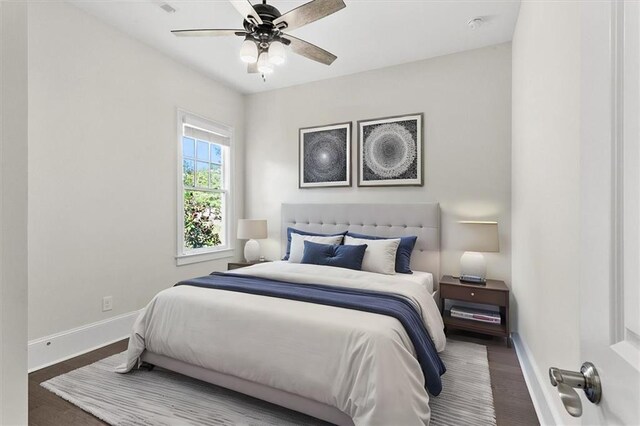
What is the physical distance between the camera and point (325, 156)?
4062 millimetres

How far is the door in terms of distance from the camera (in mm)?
464

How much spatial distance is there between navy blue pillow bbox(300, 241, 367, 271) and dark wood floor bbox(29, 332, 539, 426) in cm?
139

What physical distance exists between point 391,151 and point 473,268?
1.58 meters

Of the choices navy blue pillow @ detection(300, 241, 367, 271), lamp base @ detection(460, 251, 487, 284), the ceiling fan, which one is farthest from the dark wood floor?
the ceiling fan

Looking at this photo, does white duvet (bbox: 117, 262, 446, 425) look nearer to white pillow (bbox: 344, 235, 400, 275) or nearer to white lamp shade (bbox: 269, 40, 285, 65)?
white pillow (bbox: 344, 235, 400, 275)

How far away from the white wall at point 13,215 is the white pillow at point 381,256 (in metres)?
2.56


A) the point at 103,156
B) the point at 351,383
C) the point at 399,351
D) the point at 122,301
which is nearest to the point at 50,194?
the point at 103,156

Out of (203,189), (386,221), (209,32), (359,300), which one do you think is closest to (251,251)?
(203,189)

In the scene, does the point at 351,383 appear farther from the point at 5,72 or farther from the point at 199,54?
the point at 199,54

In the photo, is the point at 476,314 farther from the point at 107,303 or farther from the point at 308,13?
the point at 107,303

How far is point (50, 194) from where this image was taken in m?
2.51

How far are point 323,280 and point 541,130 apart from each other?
6.01 feet

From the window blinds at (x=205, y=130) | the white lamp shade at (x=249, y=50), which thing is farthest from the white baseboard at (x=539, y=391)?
the window blinds at (x=205, y=130)

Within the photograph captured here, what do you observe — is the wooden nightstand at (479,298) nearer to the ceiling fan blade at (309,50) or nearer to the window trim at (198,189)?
the ceiling fan blade at (309,50)
